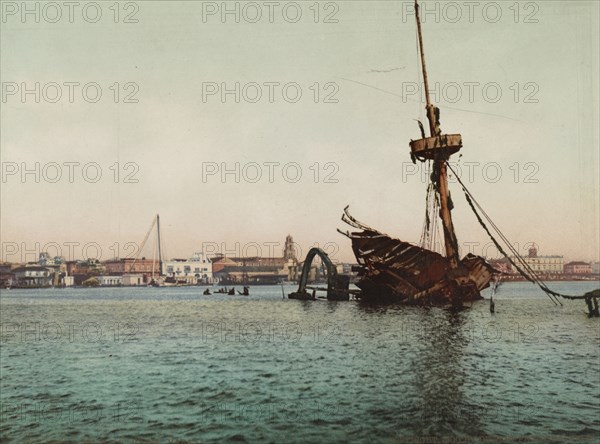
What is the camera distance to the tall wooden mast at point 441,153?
46031mm

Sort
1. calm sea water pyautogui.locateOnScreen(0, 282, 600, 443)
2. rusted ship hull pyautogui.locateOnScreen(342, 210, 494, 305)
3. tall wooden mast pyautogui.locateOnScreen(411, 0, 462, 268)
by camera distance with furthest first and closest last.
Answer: tall wooden mast pyautogui.locateOnScreen(411, 0, 462, 268) < rusted ship hull pyautogui.locateOnScreen(342, 210, 494, 305) < calm sea water pyautogui.locateOnScreen(0, 282, 600, 443)

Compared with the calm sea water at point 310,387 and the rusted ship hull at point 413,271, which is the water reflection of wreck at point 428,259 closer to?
Answer: the rusted ship hull at point 413,271

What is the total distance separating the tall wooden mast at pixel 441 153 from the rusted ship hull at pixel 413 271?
1.66 metres

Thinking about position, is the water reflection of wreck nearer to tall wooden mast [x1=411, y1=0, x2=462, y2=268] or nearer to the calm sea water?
tall wooden mast [x1=411, y1=0, x2=462, y2=268]

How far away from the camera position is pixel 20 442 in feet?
36.5

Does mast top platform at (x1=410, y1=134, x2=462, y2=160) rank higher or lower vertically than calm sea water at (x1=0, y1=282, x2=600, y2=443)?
higher

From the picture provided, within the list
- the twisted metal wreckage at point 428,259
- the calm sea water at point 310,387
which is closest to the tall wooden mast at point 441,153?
the twisted metal wreckage at point 428,259

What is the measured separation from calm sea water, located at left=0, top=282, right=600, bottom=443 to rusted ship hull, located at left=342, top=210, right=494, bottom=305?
15521 millimetres

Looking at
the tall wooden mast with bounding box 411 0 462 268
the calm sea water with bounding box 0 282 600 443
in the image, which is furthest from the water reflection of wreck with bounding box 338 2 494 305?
the calm sea water with bounding box 0 282 600 443

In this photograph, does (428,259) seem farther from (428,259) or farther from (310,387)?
(310,387)

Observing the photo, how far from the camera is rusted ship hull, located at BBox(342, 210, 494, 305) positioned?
4434cm

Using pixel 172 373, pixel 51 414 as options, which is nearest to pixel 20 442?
pixel 51 414

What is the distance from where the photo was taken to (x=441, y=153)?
153 feet

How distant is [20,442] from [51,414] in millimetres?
2231
